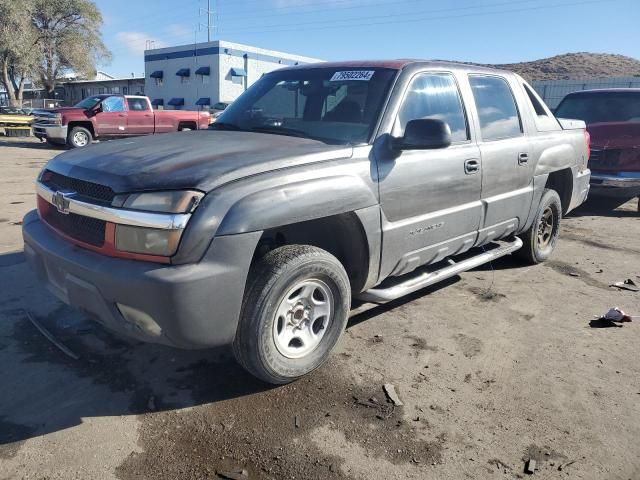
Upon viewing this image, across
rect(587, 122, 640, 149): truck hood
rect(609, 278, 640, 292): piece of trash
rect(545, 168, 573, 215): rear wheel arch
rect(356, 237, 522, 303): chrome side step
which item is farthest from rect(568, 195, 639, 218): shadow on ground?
rect(356, 237, 522, 303): chrome side step

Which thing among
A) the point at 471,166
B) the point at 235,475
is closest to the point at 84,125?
the point at 471,166

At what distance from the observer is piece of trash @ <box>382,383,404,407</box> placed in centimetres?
304

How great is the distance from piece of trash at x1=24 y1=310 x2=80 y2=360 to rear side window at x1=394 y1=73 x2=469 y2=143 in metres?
2.56

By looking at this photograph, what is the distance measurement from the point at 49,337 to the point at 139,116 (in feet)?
51.0

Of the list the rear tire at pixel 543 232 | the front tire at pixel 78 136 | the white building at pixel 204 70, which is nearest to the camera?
the rear tire at pixel 543 232

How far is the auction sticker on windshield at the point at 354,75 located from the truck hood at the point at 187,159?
Result: 685 mm

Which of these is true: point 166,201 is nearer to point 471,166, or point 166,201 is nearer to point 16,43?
point 471,166

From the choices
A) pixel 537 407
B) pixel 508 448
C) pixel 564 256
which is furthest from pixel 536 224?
pixel 508 448

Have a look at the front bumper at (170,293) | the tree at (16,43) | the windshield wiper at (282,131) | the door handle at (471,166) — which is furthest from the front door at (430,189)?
the tree at (16,43)

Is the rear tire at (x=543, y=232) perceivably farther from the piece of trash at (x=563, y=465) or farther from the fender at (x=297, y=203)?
the piece of trash at (x=563, y=465)

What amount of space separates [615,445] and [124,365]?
2.81 m

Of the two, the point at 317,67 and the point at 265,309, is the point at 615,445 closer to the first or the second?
the point at 265,309

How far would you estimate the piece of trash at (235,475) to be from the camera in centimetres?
242

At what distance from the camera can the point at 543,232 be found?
18.8 ft
